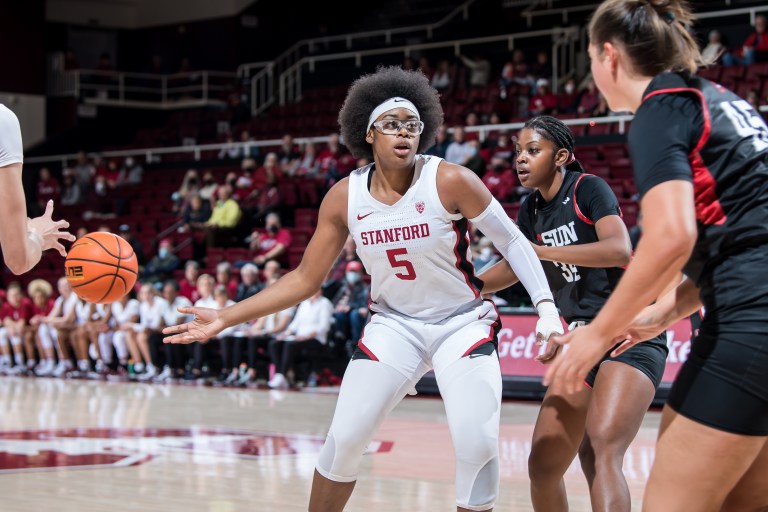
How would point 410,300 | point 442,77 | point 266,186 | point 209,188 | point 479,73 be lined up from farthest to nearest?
point 442,77
point 479,73
point 209,188
point 266,186
point 410,300

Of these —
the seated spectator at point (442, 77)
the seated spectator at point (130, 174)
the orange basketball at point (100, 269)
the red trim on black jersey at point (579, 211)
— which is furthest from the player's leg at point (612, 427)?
the seated spectator at point (130, 174)

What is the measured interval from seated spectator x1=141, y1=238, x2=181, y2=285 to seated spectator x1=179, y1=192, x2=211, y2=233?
576 millimetres

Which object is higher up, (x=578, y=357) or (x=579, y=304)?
(x=578, y=357)

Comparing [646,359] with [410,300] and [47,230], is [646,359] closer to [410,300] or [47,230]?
[410,300]

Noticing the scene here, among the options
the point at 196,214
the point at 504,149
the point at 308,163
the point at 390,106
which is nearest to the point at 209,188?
the point at 196,214

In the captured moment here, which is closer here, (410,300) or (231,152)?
(410,300)

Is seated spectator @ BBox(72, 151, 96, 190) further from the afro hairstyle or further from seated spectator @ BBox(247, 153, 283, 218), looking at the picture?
the afro hairstyle

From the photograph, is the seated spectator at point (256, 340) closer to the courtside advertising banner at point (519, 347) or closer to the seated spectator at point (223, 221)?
the seated spectator at point (223, 221)

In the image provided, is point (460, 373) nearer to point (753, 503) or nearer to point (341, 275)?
point (753, 503)

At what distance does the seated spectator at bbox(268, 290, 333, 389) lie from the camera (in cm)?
1362

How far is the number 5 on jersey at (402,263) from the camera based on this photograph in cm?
437

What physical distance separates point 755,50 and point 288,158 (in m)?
7.96

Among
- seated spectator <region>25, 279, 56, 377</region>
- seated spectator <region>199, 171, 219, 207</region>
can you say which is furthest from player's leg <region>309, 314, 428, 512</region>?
seated spectator <region>199, 171, 219, 207</region>

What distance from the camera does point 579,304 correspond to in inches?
184
